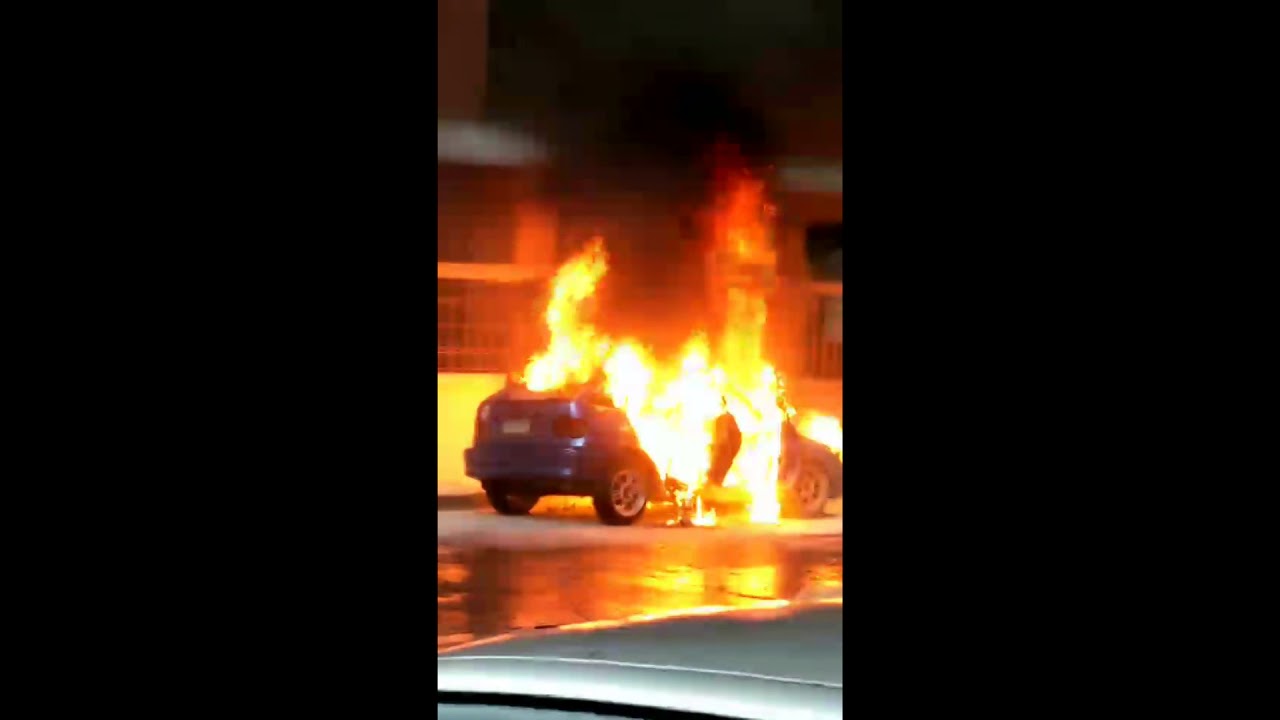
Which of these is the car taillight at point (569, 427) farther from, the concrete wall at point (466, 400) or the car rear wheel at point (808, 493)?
the car rear wheel at point (808, 493)

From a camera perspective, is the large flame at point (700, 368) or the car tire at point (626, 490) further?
the car tire at point (626, 490)

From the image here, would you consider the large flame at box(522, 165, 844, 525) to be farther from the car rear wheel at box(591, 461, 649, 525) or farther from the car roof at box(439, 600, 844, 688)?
the car roof at box(439, 600, 844, 688)

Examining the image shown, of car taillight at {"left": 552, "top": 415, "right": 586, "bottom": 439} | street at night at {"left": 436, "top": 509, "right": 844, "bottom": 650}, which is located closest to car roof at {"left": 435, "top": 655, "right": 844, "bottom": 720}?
street at night at {"left": 436, "top": 509, "right": 844, "bottom": 650}

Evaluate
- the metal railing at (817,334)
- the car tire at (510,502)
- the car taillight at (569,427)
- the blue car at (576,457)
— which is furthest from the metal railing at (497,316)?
the metal railing at (817,334)

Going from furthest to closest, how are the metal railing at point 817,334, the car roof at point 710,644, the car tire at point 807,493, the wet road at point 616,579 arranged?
the car tire at point 807,493 → the wet road at point 616,579 → the metal railing at point 817,334 → the car roof at point 710,644

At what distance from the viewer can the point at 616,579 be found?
488 centimetres

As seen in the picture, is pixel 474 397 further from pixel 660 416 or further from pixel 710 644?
pixel 710 644

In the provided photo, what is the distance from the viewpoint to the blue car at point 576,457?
17.4 ft

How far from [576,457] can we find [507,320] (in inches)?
31.9

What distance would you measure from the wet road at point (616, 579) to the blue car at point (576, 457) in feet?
0.73

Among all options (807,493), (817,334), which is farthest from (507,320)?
(807,493)
